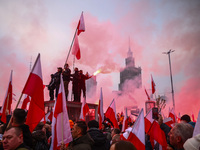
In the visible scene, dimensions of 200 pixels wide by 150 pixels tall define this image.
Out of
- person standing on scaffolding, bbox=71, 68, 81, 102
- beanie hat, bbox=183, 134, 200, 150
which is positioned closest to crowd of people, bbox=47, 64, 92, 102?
person standing on scaffolding, bbox=71, 68, 81, 102

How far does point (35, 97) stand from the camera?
4.25m

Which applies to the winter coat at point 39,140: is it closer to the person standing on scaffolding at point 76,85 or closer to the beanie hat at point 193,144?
the beanie hat at point 193,144

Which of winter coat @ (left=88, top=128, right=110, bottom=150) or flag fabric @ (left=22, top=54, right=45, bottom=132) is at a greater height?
flag fabric @ (left=22, top=54, right=45, bottom=132)

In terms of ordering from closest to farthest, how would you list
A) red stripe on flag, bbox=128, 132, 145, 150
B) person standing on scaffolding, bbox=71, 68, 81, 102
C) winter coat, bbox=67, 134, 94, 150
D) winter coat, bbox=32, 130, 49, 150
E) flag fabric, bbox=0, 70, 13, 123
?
winter coat, bbox=67, 134, 94, 150
winter coat, bbox=32, 130, 49, 150
red stripe on flag, bbox=128, 132, 145, 150
flag fabric, bbox=0, 70, 13, 123
person standing on scaffolding, bbox=71, 68, 81, 102

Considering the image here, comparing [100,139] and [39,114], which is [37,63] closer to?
[39,114]

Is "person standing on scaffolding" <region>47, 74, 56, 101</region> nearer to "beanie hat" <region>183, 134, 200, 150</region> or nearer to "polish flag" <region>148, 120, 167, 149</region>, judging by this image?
"polish flag" <region>148, 120, 167, 149</region>

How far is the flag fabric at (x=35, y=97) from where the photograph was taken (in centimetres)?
412

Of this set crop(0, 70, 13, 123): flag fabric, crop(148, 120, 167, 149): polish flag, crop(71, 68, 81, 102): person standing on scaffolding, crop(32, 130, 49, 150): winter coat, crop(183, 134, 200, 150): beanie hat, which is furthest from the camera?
crop(71, 68, 81, 102): person standing on scaffolding

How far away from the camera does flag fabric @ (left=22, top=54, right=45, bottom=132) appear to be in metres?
4.12

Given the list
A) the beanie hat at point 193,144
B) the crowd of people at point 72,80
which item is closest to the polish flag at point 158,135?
the beanie hat at point 193,144

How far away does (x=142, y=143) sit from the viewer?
488 centimetres

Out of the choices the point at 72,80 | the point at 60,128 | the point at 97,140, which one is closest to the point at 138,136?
the point at 97,140

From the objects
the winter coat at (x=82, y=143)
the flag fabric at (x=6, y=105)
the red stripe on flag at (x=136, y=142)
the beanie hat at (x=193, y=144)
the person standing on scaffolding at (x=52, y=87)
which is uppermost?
the person standing on scaffolding at (x=52, y=87)

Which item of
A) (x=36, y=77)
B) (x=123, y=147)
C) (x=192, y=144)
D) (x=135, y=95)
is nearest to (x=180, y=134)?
(x=192, y=144)
